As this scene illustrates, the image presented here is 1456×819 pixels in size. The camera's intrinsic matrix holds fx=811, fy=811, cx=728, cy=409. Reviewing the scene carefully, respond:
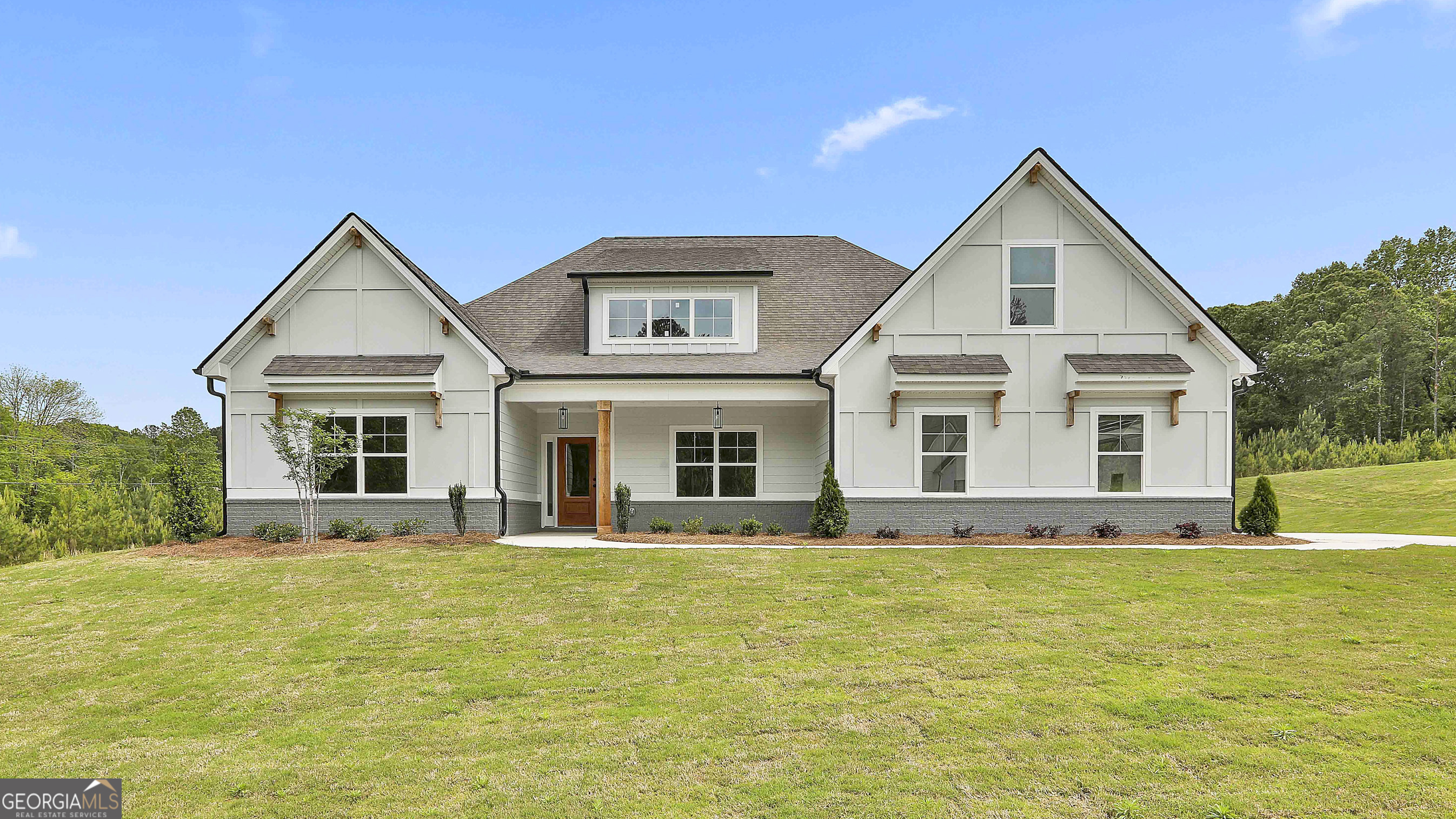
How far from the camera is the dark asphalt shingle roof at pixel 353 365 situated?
51.0 ft

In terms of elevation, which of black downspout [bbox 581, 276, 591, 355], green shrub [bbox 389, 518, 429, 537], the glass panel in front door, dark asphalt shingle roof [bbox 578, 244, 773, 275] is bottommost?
green shrub [bbox 389, 518, 429, 537]

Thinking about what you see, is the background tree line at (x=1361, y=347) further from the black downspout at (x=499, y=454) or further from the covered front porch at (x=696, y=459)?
the black downspout at (x=499, y=454)

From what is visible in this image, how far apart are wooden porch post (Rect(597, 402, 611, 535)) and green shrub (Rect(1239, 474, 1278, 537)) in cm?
1207

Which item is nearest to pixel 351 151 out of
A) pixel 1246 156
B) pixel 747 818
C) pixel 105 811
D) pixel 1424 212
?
pixel 105 811

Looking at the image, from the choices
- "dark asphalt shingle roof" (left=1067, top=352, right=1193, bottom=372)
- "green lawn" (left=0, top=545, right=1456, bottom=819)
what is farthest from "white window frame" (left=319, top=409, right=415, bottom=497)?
"dark asphalt shingle roof" (left=1067, top=352, right=1193, bottom=372)

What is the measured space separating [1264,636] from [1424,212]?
53.3 metres

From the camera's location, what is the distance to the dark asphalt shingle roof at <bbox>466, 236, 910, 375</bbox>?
17.1 m

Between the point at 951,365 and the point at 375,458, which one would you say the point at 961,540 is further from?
the point at 375,458

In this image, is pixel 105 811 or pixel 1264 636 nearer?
pixel 105 811

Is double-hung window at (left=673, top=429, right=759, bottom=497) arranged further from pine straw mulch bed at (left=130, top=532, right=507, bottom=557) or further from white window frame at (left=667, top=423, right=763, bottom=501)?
pine straw mulch bed at (left=130, top=532, right=507, bottom=557)

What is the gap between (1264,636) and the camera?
8000 mm

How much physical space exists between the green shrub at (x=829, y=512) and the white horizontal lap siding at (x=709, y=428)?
103 inches

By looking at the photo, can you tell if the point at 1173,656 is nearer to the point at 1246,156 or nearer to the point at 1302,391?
the point at 1246,156

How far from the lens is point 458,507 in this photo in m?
15.1
